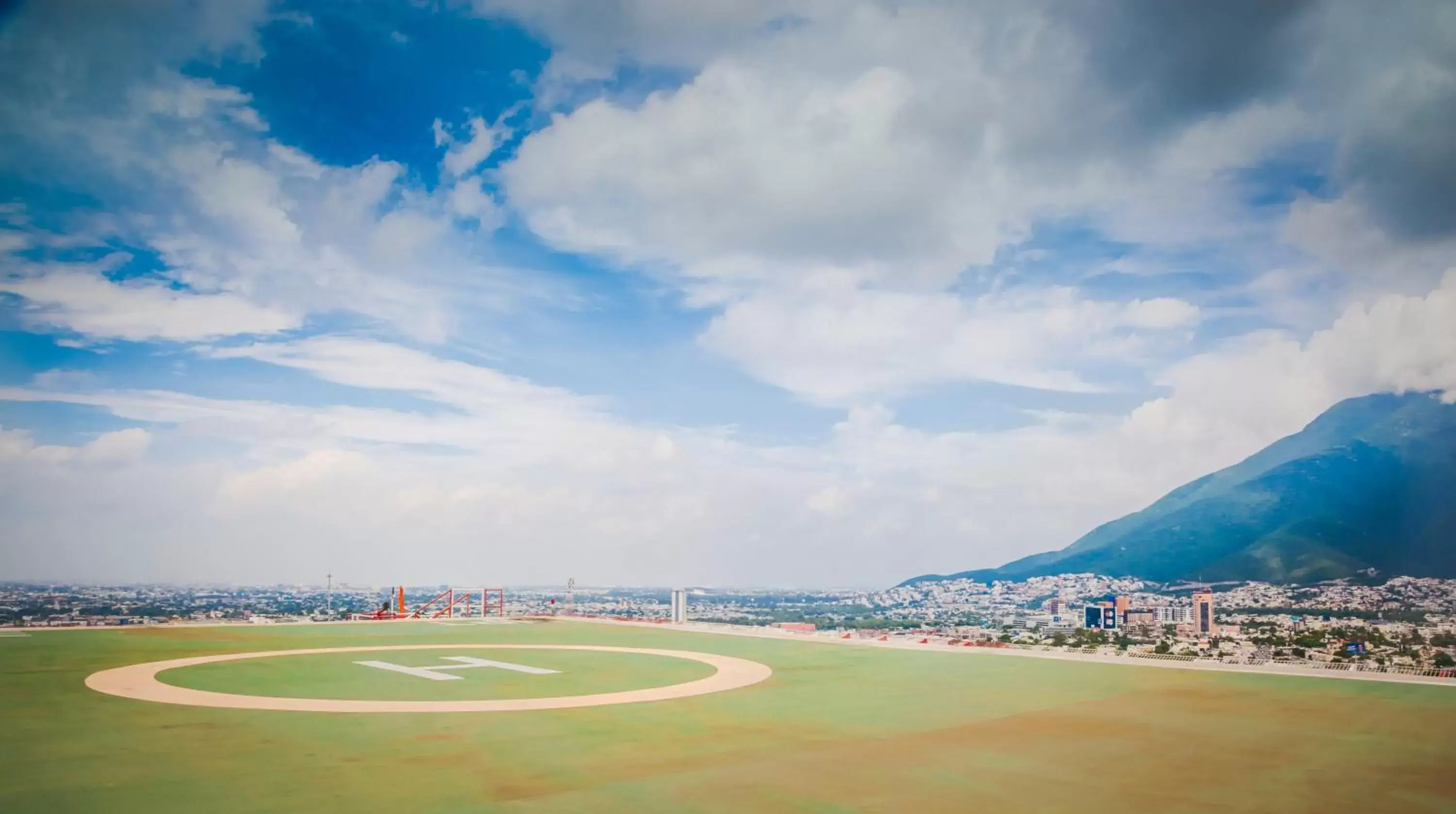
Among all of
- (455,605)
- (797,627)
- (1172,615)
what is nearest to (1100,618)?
(1172,615)

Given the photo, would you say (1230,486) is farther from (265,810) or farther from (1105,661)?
(265,810)

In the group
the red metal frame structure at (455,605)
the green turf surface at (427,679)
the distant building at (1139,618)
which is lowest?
the red metal frame structure at (455,605)

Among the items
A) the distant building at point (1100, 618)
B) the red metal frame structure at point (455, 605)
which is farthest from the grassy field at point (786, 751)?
the red metal frame structure at point (455, 605)

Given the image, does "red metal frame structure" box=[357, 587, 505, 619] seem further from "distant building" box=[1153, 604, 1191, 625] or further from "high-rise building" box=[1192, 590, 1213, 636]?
"high-rise building" box=[1192, 590, 1213, 636]

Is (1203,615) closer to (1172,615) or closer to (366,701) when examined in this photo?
(1172,615)

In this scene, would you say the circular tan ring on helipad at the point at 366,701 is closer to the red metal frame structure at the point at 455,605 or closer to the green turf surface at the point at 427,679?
the green turf surface at the point at 427,679

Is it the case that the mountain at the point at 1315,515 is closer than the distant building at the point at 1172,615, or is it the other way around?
the distant building at the point at 1172,615
